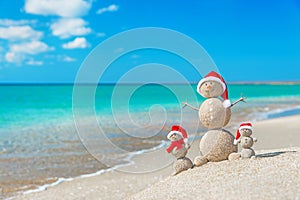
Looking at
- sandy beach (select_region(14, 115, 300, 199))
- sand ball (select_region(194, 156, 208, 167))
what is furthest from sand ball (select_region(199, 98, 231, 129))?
sandy beach (select_region(14, 115, 300, 199))

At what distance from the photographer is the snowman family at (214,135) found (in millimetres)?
6176

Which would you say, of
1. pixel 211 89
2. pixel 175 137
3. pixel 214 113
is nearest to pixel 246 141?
pixel 214 113

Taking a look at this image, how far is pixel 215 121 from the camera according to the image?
6.29 meters

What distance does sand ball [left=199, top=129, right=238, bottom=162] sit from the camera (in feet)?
20.4

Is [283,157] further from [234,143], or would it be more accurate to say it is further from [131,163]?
[131,163]

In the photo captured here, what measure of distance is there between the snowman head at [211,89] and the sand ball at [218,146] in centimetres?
66

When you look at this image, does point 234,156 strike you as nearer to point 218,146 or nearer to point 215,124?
point 218,146

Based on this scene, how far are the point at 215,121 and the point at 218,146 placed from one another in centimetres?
42

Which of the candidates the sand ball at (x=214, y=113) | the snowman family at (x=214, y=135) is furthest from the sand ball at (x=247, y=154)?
the sand ball at (x=214, y=113)

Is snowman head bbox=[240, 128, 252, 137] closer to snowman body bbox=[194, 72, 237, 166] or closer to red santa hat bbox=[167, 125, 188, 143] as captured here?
snowman body bbox=[194, 72, 237, 166]

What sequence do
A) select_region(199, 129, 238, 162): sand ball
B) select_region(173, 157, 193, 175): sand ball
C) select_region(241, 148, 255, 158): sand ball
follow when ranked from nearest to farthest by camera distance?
select_region(241, 148, 255, 158): sand ball, select_region(199, 129, 238, 162): sand ball, select_region(173, 157, 193, 175): sand ball

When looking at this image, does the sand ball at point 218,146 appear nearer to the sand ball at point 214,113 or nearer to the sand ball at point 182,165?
the sand ball at point 214,113

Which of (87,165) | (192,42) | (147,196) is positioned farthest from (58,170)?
(192,42)

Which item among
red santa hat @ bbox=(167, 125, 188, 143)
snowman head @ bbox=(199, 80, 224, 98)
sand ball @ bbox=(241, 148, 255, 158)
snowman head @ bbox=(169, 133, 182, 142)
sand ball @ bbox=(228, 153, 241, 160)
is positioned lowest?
sand ball @ bbox=(228, 153, 241, 160)
